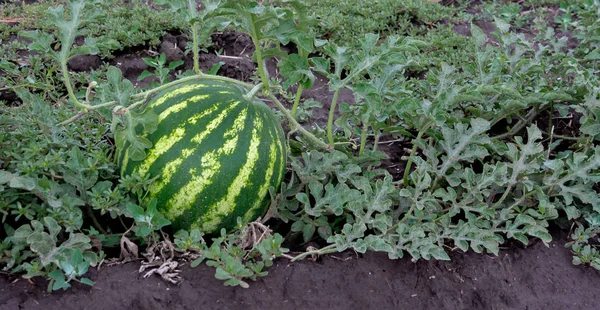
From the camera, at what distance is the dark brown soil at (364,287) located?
2.06 m

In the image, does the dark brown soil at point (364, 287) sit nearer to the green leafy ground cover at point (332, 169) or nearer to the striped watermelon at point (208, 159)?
the green leafy ground cover at point (332, 169)

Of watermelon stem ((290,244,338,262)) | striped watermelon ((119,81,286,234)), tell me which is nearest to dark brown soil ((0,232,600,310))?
watermelon stem ((290,244,338,262))

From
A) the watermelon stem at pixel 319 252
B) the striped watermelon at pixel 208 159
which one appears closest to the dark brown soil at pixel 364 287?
the watermelon stem at pixel 319 252

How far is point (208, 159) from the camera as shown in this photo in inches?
90.9

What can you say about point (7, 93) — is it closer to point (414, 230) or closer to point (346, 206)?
point (346, 206)

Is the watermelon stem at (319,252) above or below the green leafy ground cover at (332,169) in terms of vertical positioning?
below

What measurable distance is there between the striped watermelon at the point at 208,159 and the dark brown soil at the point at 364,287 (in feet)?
0.85

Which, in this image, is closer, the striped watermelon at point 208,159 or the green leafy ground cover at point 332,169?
the green leafy ground cover at point 332,169

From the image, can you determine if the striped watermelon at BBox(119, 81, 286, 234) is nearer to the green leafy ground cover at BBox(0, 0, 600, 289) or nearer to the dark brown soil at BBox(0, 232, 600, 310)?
the green leafy ground cover at BBox(0, 0, 600, 289)

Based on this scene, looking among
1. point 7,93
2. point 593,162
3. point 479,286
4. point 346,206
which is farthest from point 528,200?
point 7,93

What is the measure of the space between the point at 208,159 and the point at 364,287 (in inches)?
31.2

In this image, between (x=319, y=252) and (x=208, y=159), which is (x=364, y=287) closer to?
(x=319, y=252)

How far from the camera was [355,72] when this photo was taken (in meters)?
2.39

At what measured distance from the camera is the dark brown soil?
206 cm
